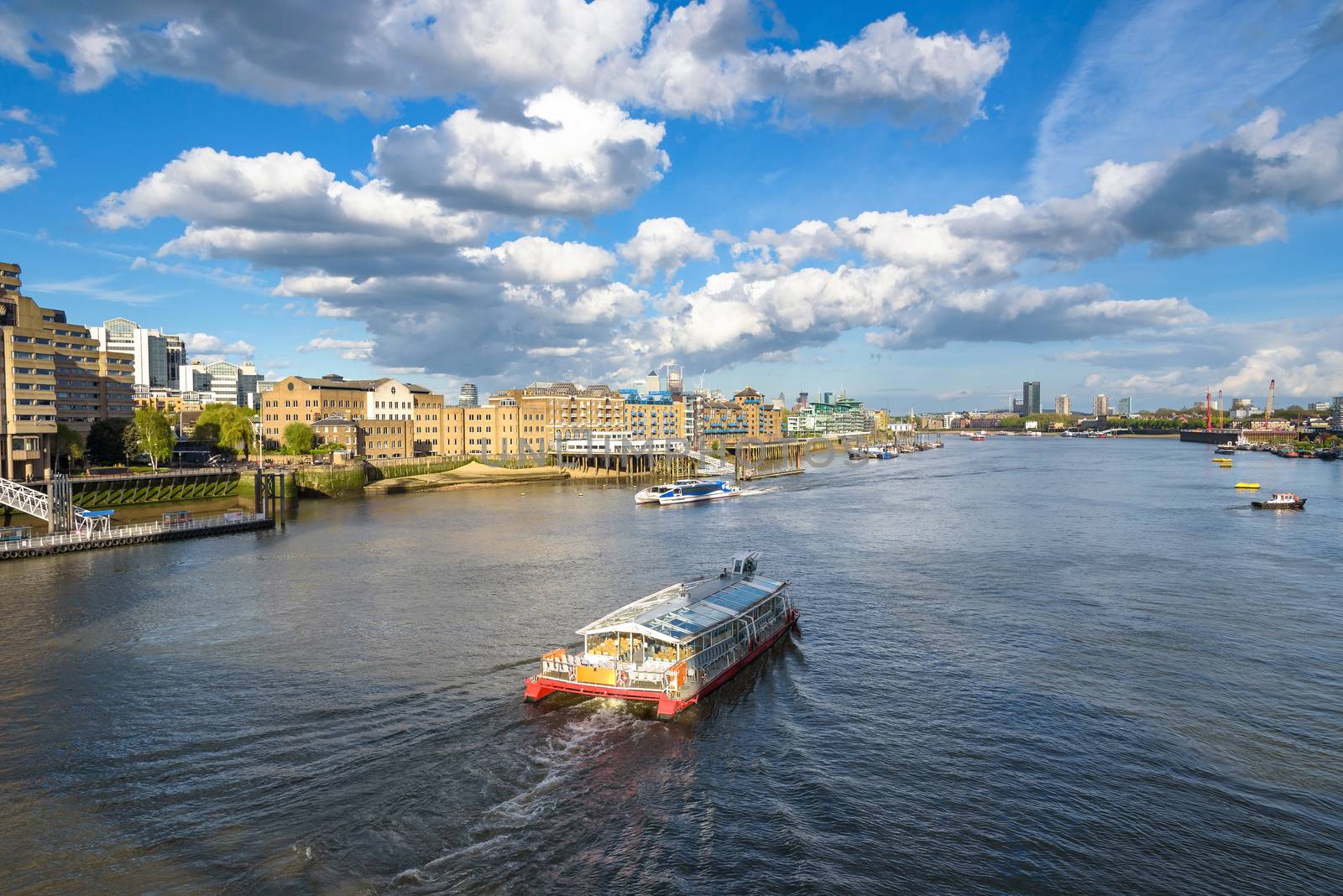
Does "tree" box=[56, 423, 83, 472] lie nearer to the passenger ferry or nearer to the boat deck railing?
the passenger ferry

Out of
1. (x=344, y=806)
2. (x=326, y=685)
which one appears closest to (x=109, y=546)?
(x=326, y=685)

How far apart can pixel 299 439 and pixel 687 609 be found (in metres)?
92.4

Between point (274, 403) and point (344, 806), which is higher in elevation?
point (274, 403)

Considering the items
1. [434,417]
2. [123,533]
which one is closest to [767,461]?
[434,417]

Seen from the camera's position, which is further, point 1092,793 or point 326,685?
point 326,685

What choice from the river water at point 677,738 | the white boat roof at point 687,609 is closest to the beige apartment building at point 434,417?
the river water at point 677,738

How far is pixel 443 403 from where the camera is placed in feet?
434

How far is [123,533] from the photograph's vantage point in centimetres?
5253

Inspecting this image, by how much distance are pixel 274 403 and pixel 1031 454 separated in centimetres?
16229

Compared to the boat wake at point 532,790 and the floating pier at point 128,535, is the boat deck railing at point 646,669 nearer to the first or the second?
the boat wake at point 532,790

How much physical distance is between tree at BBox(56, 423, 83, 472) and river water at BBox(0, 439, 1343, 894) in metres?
37.2

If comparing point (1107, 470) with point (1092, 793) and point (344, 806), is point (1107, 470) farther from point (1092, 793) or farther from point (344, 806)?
point (344, 806)

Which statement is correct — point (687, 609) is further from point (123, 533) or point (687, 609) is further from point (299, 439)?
point (299, 439)

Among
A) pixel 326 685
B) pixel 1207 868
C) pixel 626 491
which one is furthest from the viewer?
pixel 626 491
